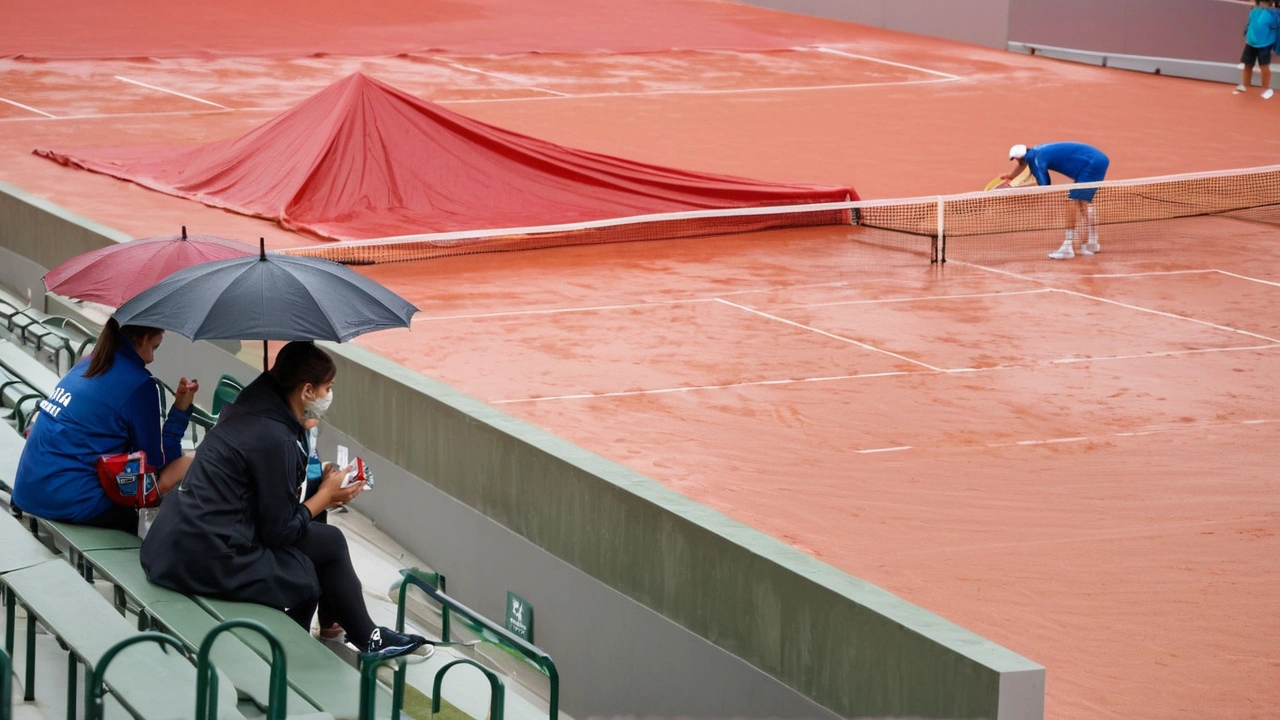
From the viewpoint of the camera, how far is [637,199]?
18.8m

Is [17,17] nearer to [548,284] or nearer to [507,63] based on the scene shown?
[507,63]

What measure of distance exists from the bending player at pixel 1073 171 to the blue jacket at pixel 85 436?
1253 centimetres

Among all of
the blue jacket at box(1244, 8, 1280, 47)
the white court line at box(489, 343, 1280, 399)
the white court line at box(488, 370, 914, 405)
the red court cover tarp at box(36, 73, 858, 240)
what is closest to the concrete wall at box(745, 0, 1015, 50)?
the blue jacket at box(1244, 8, 1280, 47)

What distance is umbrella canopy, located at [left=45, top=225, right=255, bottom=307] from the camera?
24.3ft

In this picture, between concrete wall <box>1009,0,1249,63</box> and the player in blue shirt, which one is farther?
concrete wall <box>1009,0,1249,63</box>

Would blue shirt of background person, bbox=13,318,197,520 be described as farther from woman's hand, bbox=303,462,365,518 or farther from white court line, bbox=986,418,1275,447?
white court line, bbox=986,418,1275,447

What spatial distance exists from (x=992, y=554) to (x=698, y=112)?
20393 millimetres

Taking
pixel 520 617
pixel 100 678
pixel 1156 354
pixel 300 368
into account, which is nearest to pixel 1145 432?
pixel 1156 354

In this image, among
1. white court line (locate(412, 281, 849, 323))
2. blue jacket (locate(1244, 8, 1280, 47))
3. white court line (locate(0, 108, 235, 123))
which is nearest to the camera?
white court line (locate(412, 281, 849, 323))

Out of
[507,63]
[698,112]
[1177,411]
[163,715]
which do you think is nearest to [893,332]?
[1177,411]

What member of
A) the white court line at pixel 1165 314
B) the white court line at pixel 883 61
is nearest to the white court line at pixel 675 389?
the white court line at pixel 1165 314

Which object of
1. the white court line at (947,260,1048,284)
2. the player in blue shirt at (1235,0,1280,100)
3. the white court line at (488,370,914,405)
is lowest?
the white court line at (488,370,914,405)

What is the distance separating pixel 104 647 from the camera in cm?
522

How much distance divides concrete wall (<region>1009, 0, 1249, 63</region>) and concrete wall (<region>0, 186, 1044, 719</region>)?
28388mm
